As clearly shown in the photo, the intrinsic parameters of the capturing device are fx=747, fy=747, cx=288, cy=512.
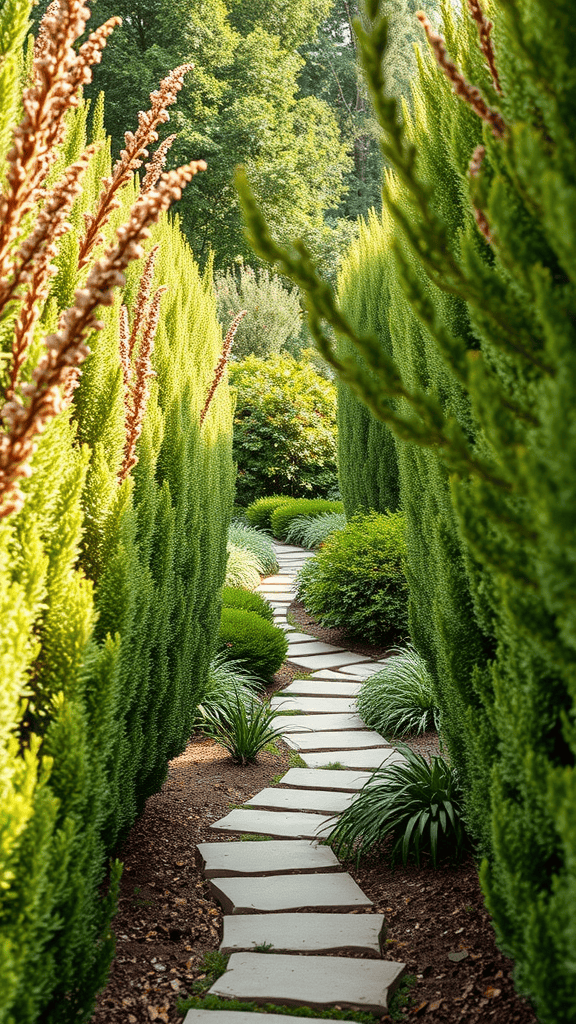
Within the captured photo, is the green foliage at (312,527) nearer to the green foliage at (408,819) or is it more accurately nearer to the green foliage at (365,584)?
the green foliage at (365,584)

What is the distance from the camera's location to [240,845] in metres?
3.13

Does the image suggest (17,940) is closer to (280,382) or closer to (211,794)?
(211,794)

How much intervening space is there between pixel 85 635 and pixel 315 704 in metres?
3.87

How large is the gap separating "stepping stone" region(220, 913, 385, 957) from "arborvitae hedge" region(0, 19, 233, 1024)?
0.51 meters

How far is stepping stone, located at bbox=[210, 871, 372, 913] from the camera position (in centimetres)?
266

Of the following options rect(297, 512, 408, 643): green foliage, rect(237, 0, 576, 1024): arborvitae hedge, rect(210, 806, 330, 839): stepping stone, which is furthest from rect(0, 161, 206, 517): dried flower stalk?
rect(297, 512, 408, 643): green foliage

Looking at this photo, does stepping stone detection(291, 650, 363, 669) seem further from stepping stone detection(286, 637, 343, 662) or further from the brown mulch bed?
the brown mulch bed

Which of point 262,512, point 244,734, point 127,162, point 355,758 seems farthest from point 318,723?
point 262,512

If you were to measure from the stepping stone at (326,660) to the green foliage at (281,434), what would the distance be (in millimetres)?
7189

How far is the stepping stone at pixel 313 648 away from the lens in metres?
6.55

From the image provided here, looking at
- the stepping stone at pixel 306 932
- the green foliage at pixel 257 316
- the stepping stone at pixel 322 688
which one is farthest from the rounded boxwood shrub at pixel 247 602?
the green foliage at pixel 257 316

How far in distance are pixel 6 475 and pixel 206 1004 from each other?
1.83 m

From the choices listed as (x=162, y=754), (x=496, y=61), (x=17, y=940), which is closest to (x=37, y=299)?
(x=496, y=61)

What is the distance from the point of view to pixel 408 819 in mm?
3082
